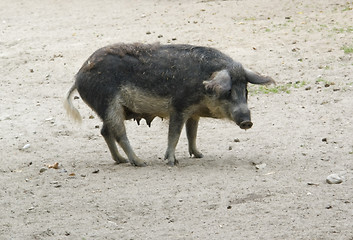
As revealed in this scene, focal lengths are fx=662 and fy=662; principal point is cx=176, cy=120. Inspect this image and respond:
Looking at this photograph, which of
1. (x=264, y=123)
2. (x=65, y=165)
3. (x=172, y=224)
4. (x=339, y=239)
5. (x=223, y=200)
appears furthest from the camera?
(x=264, y=123)

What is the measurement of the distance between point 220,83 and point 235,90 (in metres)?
0.29

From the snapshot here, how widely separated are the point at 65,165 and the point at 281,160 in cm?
250

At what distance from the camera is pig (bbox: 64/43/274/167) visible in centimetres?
736

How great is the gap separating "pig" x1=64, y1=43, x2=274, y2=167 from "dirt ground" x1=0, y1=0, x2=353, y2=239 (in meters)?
0.53

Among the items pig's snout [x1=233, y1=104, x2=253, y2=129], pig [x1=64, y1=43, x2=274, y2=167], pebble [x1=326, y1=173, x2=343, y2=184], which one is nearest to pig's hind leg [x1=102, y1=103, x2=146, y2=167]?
pig [x1=64, y1=43, x2=274, y2=167]

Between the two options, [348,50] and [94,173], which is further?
[348,50]

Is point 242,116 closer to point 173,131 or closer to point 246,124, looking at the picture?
point 246,124

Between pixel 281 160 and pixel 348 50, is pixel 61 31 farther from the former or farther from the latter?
pixel 281 160

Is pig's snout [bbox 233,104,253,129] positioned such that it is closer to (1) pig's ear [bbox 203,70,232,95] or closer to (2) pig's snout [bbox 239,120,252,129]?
(2) pig's snout [bbox 239,120,252,129]

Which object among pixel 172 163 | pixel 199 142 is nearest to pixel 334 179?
pixel 172 163

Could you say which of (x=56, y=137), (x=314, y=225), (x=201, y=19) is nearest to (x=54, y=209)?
(x=314, y=225)

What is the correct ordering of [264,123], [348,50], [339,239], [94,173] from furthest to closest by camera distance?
[348,50]
[264,123]
[94,173]
[339,239]

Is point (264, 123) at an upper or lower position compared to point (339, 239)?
lower

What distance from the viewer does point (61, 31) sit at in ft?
47.0
